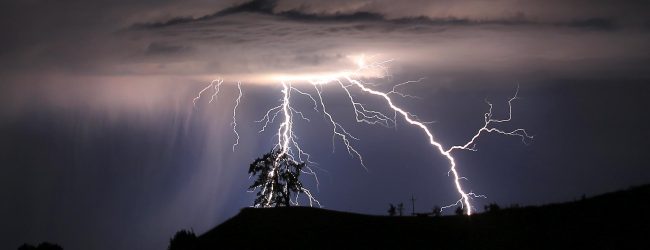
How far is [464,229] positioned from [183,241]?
33.1 ft

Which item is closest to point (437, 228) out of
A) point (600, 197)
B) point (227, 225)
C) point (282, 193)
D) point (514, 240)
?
point (514, 240)

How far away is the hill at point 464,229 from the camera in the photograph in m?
23.2

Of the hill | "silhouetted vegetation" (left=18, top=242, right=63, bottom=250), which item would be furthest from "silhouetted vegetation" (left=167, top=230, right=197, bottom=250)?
"silhouetted vegetation" (left=18, top=242, right=63, bottom=250)

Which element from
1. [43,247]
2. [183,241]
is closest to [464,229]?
[183,241]

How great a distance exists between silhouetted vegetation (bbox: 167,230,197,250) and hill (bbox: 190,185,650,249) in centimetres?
37

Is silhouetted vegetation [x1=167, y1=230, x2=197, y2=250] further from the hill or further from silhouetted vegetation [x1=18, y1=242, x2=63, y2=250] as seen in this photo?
silhouetted vegetation [x1=18, y1=242, x2=63, y2=250]

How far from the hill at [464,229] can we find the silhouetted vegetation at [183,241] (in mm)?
370

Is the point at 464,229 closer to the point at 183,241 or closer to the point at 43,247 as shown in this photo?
the point at 183,241

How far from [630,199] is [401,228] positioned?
718cm

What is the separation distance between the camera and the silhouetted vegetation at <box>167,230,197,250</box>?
2887 cm

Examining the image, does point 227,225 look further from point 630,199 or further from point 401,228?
point 630,199

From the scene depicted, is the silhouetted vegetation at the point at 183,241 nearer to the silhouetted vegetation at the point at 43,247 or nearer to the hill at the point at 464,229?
the hill at the point at 464,229

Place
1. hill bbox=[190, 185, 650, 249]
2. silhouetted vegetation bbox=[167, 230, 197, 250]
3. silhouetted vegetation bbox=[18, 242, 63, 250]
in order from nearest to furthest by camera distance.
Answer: hill bbox=[190, 185, 650, 249] < silhouetted vegetation bbox=[167, 230, 197, 250] < silhouetted vegetation bbox=[18, 242, 63, 250]

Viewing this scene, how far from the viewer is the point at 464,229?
1025 inches
